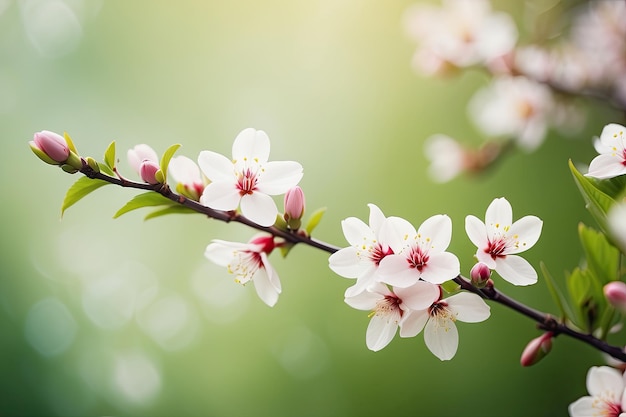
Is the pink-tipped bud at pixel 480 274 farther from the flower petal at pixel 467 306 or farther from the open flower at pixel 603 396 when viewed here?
the open flower at pixel 603 396

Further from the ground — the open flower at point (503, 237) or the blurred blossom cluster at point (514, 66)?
the blurred blossom cluster at point (514, 66)

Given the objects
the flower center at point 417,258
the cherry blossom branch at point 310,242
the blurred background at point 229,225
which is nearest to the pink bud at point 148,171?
the cherry blossom branch at point 310,242

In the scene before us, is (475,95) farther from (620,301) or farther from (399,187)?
(620,301)

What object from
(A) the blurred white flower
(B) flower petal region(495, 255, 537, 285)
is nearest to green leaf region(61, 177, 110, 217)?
(B) flower petal region(495, 255, 537, 285)

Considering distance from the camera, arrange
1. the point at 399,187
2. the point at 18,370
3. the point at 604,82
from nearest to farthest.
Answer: the point at 604,82 < the point at 18,370 < the point at 399,187

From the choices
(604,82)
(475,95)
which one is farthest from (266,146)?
(475,95)

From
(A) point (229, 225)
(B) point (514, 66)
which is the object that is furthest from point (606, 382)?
(A) point (229, 225)
